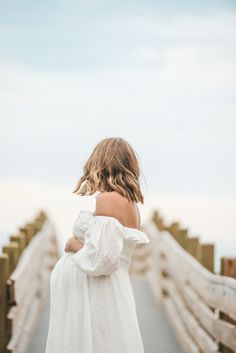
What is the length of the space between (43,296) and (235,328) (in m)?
Answer: 6.07

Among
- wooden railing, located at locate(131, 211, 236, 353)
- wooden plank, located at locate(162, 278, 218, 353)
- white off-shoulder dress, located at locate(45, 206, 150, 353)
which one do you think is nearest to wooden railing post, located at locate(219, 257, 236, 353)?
wooden railing, located at locate(131, 211, 236, 353)

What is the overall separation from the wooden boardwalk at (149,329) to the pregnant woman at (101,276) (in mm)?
3420

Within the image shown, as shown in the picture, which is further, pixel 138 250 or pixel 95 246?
pixel 138 250

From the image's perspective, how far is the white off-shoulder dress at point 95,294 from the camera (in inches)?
200

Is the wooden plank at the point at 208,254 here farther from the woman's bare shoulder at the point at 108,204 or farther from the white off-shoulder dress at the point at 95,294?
the woman's bare shoulder at the point at 108,204

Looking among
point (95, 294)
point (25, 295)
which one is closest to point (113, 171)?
point (95, 294)

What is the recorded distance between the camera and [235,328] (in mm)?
6434

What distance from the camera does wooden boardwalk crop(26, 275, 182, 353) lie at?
8.90m

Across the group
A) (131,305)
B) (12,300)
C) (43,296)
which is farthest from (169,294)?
(131,305)

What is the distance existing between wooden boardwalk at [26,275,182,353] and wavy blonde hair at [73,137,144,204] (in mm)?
3723

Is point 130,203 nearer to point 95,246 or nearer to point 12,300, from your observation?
point 95,246

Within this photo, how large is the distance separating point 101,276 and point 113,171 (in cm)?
65

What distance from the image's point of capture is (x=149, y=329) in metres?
9.98

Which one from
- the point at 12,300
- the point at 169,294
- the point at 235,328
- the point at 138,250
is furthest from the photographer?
the point at 138,250
